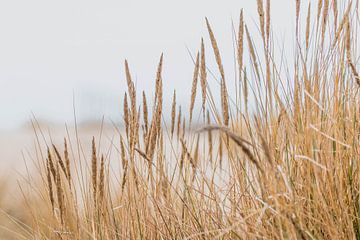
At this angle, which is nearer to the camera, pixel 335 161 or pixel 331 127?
pixel 335 161

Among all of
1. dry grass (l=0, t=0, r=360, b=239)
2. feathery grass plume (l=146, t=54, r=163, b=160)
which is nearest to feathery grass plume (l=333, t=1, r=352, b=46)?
dry grass (l=0, t=0, r=360, b=239)

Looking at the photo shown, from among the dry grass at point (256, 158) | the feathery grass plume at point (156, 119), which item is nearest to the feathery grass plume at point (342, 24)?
the dry grass at point (256, 158)

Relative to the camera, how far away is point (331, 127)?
206 cm

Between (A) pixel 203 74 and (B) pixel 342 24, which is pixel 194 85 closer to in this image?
(A) pixel 203 74

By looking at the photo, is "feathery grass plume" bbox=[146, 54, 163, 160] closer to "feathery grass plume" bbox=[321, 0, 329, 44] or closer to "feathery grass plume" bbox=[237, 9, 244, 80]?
"feathery grass plume" bbox=[237, 9, 244, 80]

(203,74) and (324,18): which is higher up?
(324,18)

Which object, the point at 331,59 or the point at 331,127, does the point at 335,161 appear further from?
the point at 331,59

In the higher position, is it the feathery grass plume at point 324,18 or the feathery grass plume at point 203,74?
the feathery grass plume at point 324,18

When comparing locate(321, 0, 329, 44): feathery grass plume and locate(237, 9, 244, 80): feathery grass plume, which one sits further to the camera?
locate(321, 0, 329, 44): feathery grass plume

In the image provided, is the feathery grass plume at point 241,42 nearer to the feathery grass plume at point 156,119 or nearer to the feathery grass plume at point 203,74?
the feathery grass plume at point 203,74

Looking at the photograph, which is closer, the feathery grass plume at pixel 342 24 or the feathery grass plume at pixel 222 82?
the feathery grass plume at pixel 222 82

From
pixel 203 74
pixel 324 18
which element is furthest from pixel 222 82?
pixel 324 18

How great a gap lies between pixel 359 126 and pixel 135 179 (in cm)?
77

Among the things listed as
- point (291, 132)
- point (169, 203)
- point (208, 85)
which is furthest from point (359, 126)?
point (169, 203)
